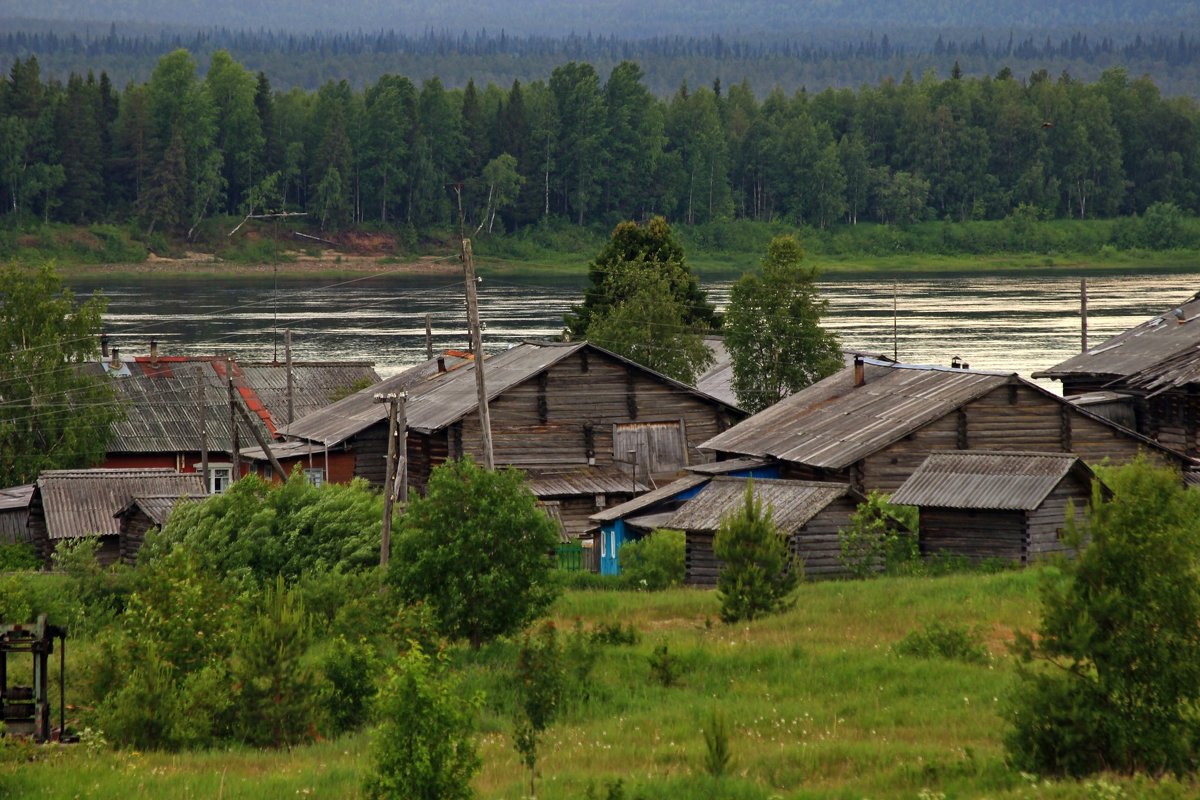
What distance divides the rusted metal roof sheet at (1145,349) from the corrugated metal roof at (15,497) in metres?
26.0

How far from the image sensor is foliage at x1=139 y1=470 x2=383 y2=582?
1211 inches

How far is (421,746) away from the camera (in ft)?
41.3

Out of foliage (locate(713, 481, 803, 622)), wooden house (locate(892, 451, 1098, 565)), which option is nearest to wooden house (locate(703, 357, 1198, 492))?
wooden house (locate(892, 451, 1098, 565))

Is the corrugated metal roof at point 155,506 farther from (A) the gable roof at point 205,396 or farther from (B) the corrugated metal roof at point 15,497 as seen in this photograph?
(A) the gable roof at point 205,396

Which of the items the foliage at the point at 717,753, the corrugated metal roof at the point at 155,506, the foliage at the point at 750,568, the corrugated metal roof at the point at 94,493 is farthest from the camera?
the corrugated metal roof at the point at 94,493

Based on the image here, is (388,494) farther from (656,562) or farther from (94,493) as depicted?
(94,493)

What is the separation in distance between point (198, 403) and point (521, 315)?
41307 mm

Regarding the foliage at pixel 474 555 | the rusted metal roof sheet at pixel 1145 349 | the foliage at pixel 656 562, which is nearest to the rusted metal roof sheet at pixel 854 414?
the foliage at pixel 656 562

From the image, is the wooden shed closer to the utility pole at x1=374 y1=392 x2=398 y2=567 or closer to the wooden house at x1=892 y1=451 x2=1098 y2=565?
the wooden house at x1=892 y1=451 x2=1098 y2=565

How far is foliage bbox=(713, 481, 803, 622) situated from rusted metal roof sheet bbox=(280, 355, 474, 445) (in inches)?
775

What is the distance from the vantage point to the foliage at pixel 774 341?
51.1 metres

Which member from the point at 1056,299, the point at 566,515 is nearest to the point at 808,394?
the point at 566,515

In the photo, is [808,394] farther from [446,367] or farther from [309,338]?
[309,338]

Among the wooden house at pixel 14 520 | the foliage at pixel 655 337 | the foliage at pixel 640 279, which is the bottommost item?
the wooden house at pixel 14 520
